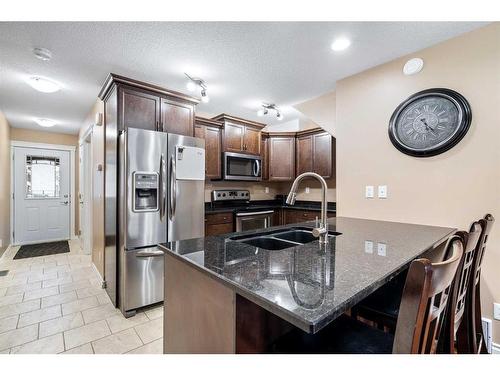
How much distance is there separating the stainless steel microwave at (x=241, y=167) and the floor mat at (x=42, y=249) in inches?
136

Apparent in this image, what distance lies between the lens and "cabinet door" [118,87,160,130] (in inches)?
99.1

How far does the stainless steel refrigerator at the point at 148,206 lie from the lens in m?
2.35

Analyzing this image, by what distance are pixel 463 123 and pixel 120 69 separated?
313 centimetres

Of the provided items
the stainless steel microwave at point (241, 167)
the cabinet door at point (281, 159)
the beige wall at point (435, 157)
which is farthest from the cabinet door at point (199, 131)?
the beige wall at point (435, 157)

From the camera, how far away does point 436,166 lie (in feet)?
Answer: 6.93

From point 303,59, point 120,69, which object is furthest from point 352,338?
point 120,69

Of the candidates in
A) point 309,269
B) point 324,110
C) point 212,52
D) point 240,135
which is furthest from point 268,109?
point 309,269

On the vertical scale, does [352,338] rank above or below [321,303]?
below

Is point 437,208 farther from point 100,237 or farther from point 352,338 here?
point 100,237

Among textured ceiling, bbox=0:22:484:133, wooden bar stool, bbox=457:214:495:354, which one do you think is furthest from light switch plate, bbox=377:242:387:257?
textured ceiling, bbox=0:22:484:133

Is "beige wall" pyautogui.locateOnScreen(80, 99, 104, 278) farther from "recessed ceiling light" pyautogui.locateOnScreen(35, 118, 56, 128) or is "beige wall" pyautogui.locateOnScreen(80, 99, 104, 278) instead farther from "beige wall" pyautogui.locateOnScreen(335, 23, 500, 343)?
"beige wall" pyautogui.locateOnScreen(335, 23, 500, 343)

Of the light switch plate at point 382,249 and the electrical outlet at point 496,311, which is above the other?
the light switch plate at point 382,249

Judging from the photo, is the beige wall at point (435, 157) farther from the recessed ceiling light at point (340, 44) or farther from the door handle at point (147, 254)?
the door handle at point (147, 254)
